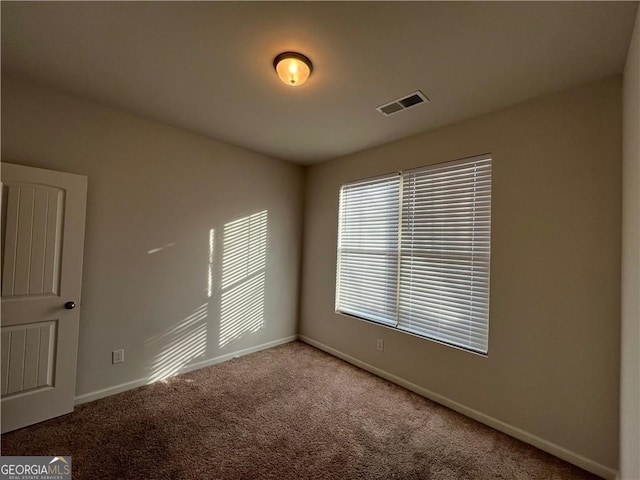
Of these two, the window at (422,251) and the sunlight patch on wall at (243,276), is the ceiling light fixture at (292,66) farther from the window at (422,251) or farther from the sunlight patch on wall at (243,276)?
the sunlight patch on wall at (243,276)

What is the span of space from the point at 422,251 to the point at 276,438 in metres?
2.04

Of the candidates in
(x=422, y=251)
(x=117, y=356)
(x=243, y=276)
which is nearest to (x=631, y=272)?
(x=422, y=251)

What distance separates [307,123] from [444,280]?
6.57ft

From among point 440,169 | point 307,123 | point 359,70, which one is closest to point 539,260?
point 440,169

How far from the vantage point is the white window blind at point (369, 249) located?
10.00 ft

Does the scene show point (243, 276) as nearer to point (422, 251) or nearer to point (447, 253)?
point (422, 251)

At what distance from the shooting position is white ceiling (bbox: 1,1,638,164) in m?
1.41

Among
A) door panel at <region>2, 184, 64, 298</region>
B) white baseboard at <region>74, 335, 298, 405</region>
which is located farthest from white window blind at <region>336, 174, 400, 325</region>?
door panel at <region>2, 184, 64, 298</region>

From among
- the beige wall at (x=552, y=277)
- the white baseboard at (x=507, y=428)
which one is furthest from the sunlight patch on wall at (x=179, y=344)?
the beige wall at (x=552, y=277)

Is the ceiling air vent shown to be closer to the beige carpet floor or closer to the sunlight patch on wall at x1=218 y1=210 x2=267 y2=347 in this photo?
the sunlight patch on wall at x1=218 y1=210 x2=267 y2=347

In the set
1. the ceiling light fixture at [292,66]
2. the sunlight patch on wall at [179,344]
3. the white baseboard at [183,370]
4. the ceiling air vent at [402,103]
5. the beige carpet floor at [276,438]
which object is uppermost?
the ceiling air vent at [402,103]

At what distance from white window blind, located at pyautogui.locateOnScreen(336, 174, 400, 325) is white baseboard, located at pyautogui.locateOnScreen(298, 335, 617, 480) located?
0.58 meters

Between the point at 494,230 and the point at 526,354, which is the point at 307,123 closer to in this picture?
the point at 494,230

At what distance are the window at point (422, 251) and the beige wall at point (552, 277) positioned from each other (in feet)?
0.41
